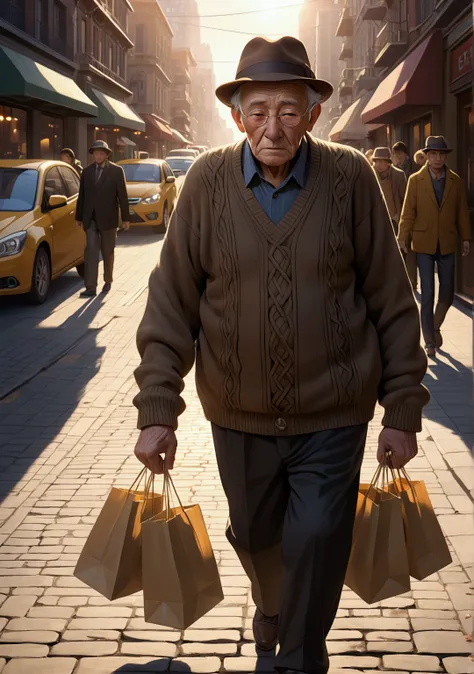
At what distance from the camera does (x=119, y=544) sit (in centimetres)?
332

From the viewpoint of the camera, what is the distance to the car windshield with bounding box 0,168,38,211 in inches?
505

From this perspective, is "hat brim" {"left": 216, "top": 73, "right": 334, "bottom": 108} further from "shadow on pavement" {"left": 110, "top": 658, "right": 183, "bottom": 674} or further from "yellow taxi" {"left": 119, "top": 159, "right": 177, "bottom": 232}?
"yellow taxi" {"left": 119, "top": 159, "right": 177, "bottom": 232}

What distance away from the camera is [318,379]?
3092mm

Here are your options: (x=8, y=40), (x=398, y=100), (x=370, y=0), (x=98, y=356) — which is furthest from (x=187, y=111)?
(x=98, y=356)

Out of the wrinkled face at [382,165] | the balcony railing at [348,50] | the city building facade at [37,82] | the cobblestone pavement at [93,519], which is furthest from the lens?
the balcony railing at [348,50]

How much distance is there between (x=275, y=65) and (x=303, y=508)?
1.32 metres

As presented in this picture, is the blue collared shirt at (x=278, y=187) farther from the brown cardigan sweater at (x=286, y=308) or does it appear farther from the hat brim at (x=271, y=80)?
the hat brim at (x=271, y=80)

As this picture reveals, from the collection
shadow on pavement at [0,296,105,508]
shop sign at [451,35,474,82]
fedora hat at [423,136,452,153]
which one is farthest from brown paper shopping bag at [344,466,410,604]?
shop sign at [451,35,474,82]

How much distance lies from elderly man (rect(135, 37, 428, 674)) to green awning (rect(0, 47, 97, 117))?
21.6 metres

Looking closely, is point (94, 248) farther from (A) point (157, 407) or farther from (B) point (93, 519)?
(A) point (157, 407)

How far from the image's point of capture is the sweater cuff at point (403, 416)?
10.5 ft

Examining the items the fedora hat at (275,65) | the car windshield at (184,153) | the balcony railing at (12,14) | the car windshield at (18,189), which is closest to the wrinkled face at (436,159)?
the car windshield at (18,189)

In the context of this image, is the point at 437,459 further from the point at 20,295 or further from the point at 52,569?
the point at 20,295

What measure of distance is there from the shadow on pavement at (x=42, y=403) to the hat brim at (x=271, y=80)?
2.92m
